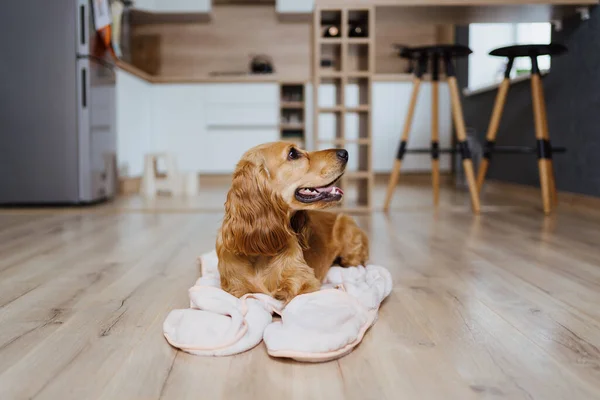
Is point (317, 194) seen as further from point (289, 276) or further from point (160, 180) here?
point (160, 180)

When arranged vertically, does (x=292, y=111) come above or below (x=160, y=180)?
above

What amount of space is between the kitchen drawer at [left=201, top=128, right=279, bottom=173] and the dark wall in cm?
219

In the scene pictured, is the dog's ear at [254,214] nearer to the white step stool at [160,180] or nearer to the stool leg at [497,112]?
the stool leg at [497,112]

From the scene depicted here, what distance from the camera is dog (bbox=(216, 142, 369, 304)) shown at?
1207mm

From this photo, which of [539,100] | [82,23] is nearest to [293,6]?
[82,23]

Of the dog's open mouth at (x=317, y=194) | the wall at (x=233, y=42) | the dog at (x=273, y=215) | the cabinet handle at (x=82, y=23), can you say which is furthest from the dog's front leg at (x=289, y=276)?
the wall at (x=233, y=42)

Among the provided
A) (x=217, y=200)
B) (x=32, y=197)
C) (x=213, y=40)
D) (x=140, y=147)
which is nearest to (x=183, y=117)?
(x=140, y=147)

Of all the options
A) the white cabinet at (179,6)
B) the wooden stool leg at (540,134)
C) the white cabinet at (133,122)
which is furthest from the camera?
the white cabinet at (179,6)

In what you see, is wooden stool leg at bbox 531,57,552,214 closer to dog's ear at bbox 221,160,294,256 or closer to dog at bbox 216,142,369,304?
dog at bbox 216,142,369,304

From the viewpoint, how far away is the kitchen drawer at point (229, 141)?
5371 millimetres

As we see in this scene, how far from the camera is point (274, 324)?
1.09m

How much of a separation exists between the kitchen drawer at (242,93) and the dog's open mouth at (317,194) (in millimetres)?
4127

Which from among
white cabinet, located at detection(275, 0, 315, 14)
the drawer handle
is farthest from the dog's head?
white cabinet, located at detection(275, 0, 315, 14)

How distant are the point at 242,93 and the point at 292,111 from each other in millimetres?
589
